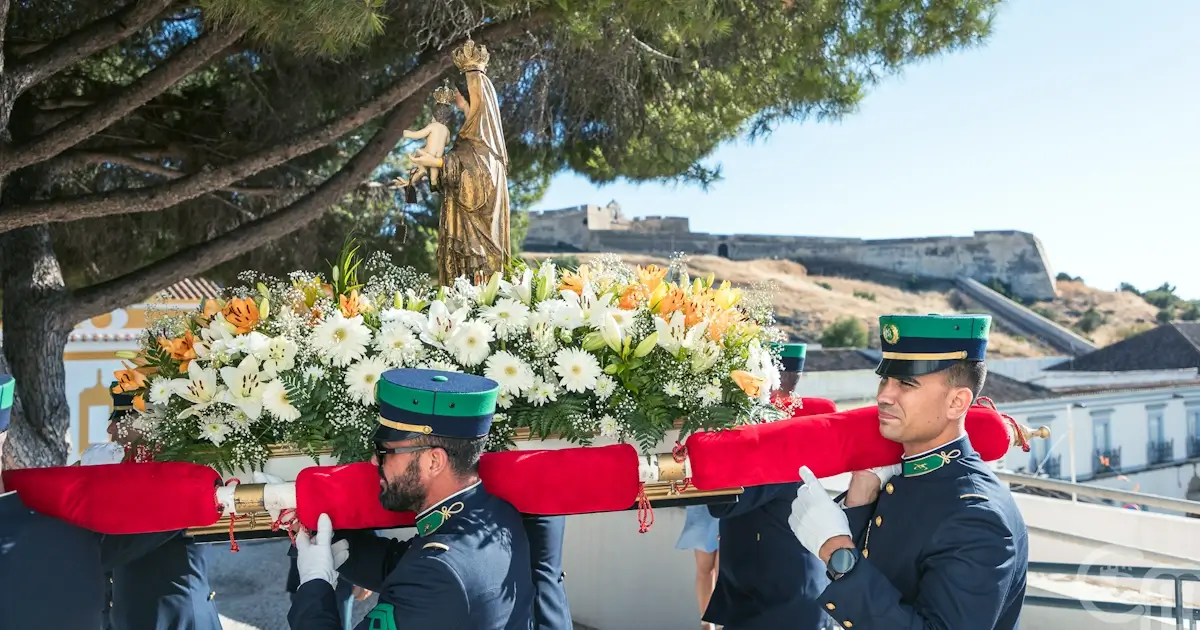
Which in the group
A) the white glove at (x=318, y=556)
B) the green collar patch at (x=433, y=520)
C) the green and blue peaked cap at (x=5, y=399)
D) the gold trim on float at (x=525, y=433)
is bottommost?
the white glove at (x=318, y=556)

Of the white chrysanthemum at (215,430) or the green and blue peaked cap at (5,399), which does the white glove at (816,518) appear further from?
the green and blue peaked cap at (5,399)

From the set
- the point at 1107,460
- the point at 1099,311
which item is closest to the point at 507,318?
the point at 1107,460

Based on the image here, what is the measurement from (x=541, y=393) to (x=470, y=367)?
0.73ft

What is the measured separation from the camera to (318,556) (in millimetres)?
2158

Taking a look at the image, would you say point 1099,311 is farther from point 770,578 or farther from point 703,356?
point 703,356

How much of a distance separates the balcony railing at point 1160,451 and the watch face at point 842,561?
24.4 m

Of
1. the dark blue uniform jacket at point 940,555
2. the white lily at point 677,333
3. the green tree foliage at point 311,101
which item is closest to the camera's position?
the dark blue uniform jacket at point 940,555

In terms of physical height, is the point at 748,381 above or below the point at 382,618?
above

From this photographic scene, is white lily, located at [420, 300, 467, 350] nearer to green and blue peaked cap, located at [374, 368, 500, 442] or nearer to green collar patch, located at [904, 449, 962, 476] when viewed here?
green and blue peaked cap, located at [374, 368, 500, 442]

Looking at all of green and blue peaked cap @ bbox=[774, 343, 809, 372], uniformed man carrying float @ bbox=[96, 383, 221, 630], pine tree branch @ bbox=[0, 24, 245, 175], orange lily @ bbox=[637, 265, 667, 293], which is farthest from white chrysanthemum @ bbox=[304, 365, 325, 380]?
pine tree branch @ bbox=[0, 24, 245, 175]

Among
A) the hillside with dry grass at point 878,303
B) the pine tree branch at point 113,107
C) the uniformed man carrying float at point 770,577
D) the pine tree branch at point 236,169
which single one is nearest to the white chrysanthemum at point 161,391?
the uniformed man carrying float at point 770,577

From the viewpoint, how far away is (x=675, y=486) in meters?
2.42

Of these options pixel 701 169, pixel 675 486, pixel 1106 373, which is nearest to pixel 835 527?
pixel 675 486

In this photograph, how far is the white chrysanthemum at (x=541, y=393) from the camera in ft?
7.85
